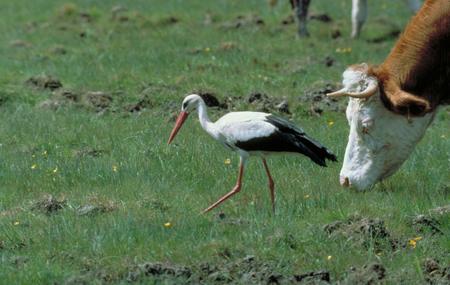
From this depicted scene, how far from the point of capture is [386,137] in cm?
879

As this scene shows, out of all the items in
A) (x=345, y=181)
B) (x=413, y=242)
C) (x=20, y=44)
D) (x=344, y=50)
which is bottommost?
(x=344, y=50)

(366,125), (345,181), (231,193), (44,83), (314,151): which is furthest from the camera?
(44,83)

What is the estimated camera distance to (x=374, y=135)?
879 centimetres

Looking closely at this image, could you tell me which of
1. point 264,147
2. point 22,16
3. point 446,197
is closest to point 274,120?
point 264,147

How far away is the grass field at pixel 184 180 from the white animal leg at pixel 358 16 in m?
0.17

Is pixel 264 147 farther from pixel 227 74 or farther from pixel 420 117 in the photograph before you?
pixel 227 74

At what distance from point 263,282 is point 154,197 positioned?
6.90 feet

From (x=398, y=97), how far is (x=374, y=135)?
38 centimetres

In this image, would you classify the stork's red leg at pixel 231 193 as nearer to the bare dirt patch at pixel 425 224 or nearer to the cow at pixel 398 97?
the cow at pixel 398 97

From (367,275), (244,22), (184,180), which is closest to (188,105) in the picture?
(184,180)

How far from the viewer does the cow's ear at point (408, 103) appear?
27.9 ft

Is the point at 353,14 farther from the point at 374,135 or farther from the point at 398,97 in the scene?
the point at 398,97

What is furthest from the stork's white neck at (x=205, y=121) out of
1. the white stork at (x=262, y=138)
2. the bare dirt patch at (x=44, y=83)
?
the bare dirt patch at (x=44, y=83)

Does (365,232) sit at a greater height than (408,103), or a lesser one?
lesser
